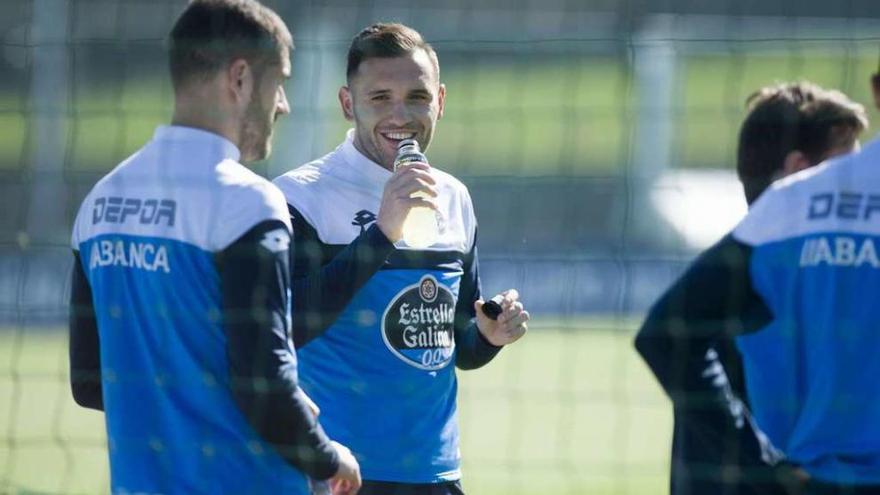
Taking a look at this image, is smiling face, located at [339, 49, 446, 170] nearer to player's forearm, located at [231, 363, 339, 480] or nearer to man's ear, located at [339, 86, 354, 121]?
man's ear, located at [339, 86, 354, 121]

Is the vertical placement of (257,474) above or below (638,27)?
→ below

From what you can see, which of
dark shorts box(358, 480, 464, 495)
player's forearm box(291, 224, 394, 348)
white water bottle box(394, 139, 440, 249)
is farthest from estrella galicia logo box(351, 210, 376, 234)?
dark shorts box(358, 480, 464, 495)

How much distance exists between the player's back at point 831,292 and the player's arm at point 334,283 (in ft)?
3.37

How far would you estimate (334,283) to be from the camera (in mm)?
4012

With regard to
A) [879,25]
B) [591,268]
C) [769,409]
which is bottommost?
[591,268]

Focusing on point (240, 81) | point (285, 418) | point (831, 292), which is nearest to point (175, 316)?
point (285, 418)

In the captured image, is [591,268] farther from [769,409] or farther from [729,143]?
[769,409]

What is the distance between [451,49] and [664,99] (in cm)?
387

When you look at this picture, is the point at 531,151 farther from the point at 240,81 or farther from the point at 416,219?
the point at 240,81

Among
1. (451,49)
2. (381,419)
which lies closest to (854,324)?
(381,419)

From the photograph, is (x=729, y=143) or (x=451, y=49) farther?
(x=729, y=143)

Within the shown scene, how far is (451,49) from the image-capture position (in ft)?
52.9

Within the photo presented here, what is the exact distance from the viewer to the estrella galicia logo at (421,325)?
427cm

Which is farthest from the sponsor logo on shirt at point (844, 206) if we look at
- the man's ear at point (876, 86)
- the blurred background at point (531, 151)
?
the blurred background at point (531, 151)
